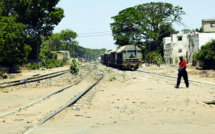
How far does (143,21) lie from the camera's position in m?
61.2

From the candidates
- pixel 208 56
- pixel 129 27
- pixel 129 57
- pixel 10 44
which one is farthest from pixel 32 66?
pixel 208 56

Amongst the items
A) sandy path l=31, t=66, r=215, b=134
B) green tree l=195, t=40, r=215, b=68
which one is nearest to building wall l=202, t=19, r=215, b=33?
green tree l=195, t=40, r=215, b=68

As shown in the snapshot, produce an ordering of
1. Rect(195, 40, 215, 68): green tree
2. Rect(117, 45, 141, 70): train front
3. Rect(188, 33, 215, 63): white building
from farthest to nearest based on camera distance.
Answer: Rect(188, 33, 215, 63): white building, Rect(117, 45, 141, 70): train front, Rect(195, 40, 215, 68): green tree

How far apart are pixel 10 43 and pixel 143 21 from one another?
34.5m

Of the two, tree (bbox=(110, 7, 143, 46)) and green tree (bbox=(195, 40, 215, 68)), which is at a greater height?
tree (bbox=(110, 7, 143, 46))

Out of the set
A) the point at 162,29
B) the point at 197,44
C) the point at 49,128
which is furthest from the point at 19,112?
the point at 162,29

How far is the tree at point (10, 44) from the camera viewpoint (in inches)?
1332

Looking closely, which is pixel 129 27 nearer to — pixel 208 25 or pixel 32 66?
pixel 208 25

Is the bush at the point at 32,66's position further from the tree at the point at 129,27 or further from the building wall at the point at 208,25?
the building wall at the point at 208,25

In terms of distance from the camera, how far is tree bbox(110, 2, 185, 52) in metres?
61.1

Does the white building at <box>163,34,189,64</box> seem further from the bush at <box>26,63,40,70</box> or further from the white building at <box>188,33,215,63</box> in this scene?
the bush at <box>26,63,40,70</box>

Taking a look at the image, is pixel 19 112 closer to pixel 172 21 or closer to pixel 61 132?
pixel 61 132

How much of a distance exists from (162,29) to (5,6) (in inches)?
1711

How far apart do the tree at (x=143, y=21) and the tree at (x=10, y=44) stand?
29817mm
